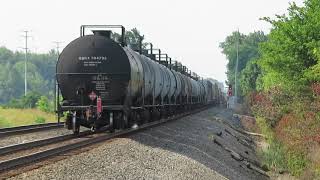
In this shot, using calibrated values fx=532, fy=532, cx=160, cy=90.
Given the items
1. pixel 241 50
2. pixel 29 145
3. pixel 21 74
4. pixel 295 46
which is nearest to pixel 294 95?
pixel 295 46

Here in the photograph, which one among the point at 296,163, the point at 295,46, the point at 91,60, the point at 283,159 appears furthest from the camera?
the point at 295,46

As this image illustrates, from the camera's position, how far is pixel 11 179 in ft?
29.8

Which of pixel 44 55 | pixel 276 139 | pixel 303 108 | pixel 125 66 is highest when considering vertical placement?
pixel 44 55

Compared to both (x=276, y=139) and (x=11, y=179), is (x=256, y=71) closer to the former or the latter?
(x=276, y=139)

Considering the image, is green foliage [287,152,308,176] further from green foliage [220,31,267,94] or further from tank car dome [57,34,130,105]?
green foliage [220,31,267,94]

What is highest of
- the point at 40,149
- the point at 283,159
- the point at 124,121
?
the point at 124,121

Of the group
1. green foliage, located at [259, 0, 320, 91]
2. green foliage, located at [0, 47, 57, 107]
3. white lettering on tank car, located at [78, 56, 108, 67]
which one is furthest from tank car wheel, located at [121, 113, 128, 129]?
green foliage, located at [0, 47, 57, 107]

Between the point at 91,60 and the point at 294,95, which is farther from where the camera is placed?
the point at 294,95

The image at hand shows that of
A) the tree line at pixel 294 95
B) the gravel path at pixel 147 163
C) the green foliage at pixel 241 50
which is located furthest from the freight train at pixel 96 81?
the green foliage at pixel 241 50

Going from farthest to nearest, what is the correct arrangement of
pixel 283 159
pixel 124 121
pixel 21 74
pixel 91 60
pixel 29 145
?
pixel 21 74, pixel 283 159, pixel 124 121, pixel 91 60, pixel 29 145

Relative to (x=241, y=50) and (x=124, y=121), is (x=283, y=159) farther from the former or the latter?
(x=241, y=50)

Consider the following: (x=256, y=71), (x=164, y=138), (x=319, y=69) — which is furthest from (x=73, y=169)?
(x=256, y=71)

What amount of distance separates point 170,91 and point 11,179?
18.9 meters

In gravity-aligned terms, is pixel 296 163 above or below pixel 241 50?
below
